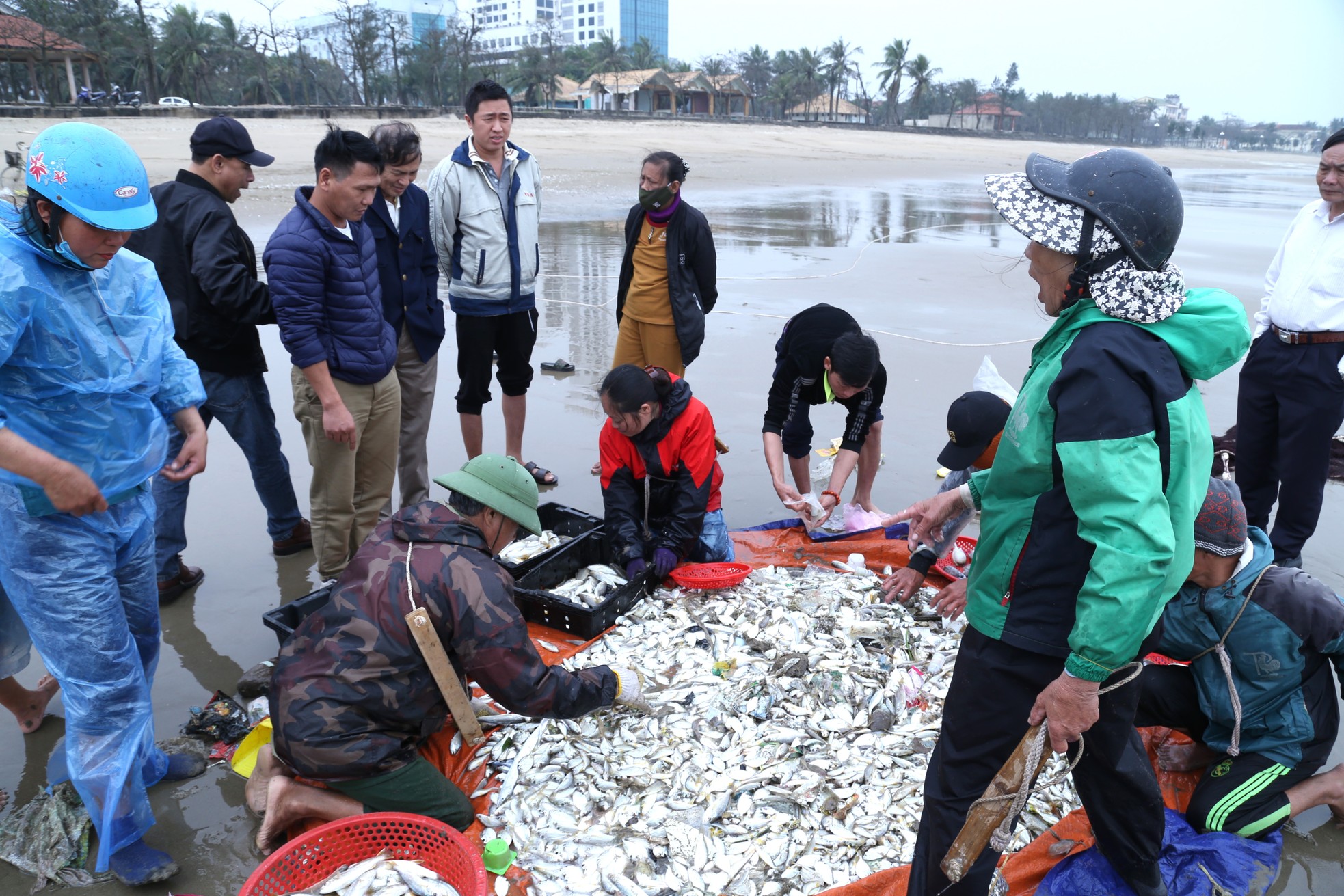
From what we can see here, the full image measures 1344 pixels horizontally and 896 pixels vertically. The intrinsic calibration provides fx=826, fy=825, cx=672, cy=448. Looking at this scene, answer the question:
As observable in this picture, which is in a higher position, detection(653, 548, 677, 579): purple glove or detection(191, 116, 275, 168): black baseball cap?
detection(191, 116, 275, 168): black baseball cap

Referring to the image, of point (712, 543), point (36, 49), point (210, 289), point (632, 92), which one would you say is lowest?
point (712, 543)

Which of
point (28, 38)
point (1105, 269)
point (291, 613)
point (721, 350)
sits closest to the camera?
point (1105, 269)

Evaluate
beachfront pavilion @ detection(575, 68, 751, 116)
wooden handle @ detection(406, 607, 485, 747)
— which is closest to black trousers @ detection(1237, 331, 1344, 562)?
wooden handle @ detection(406, 607, 485, 747)

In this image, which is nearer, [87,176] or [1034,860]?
[87,176]

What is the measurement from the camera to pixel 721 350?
873 cm

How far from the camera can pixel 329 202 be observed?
398cm

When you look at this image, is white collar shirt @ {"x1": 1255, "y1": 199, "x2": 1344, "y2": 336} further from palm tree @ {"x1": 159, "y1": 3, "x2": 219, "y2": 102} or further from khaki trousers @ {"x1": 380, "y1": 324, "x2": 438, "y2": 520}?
palm tree @ {"x1": 159, "y1": 3, "x2": 219, "y2": 102}

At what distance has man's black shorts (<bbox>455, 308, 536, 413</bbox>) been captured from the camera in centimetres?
543

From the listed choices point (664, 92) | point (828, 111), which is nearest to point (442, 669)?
point (664, 92)

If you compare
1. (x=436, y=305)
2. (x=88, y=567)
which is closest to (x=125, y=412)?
(x=88, y=567)

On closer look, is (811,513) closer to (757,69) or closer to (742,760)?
(742,760)

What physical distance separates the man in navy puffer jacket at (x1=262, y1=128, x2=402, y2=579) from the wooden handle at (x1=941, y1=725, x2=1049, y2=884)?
324 centimetres

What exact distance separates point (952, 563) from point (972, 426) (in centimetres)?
109

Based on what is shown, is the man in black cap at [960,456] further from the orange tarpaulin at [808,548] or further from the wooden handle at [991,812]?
the wooden handle at [991,812]
